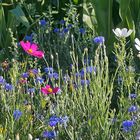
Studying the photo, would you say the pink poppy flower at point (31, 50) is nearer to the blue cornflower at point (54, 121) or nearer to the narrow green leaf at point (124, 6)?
the blue cornflower at point (54, 121)

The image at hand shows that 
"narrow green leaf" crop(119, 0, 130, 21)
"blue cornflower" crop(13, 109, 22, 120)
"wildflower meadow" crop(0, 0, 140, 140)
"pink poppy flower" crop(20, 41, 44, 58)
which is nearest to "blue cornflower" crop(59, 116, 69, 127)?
"wildflower meadow" crop(0, 0, 140, 140)

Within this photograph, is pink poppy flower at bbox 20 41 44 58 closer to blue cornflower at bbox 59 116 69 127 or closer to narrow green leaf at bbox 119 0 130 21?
blue cornflower at bbox 59 116 69 127

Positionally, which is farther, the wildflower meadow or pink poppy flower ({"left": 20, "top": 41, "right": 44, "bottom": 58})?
pink poppy flower ({"left": 20, "top": 41, "right": 44, "bottom": 58})

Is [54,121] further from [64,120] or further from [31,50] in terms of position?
[31,50]

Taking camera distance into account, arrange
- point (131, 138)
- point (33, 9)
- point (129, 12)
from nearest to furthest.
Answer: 1. point (131, 138)
2. point (129, 12)
3. point (33, 9)

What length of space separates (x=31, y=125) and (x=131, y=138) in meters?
0.43

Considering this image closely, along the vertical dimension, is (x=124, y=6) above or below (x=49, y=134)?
above

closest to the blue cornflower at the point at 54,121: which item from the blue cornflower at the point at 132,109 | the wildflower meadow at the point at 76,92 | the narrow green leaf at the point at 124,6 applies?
the wildflower meadow at the point at 76,92

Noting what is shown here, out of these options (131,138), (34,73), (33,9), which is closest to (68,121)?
(131,138)

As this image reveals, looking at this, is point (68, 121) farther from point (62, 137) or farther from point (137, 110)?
point (137, 110)

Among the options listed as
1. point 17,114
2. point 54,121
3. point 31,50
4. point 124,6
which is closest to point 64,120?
point 54,121

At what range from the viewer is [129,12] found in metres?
3.18

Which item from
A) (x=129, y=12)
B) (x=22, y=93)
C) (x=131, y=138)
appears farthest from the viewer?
(x=129, y=12)

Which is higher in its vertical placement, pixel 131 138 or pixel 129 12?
pixel 129 12
